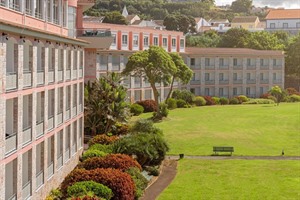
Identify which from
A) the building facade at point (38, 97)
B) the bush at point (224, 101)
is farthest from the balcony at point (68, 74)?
the bush at point (224, 101)

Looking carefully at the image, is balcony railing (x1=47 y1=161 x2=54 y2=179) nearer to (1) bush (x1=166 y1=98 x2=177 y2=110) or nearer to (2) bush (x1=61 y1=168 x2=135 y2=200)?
(2) bush (x1=61 y1=168 x2=135 y2=200)

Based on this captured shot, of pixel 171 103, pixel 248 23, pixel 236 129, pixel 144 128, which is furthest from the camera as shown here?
pixel 248 23

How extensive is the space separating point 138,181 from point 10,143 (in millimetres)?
11153

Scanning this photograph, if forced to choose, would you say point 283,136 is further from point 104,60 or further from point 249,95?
point 249,95

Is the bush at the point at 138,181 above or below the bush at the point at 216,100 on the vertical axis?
below

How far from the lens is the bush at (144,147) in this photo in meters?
39.3

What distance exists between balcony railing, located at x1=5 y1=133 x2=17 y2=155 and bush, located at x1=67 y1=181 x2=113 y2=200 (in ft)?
15.6

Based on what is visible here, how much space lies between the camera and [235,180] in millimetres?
37344

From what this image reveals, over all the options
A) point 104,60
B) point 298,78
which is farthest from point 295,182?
point 298,78

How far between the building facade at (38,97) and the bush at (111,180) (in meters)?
1.61

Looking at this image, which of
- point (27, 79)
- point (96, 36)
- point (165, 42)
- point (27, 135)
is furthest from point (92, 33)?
point (165, 42)

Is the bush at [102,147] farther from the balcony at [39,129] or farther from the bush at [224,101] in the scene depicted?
the bush at [224,101]

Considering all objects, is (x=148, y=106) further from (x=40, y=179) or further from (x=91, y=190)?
(x=91, y=190)

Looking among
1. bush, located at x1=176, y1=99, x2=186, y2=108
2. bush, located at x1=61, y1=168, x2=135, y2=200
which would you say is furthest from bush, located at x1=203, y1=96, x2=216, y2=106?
bush, located at x1=61, y1=168, x2=135, y2=200
